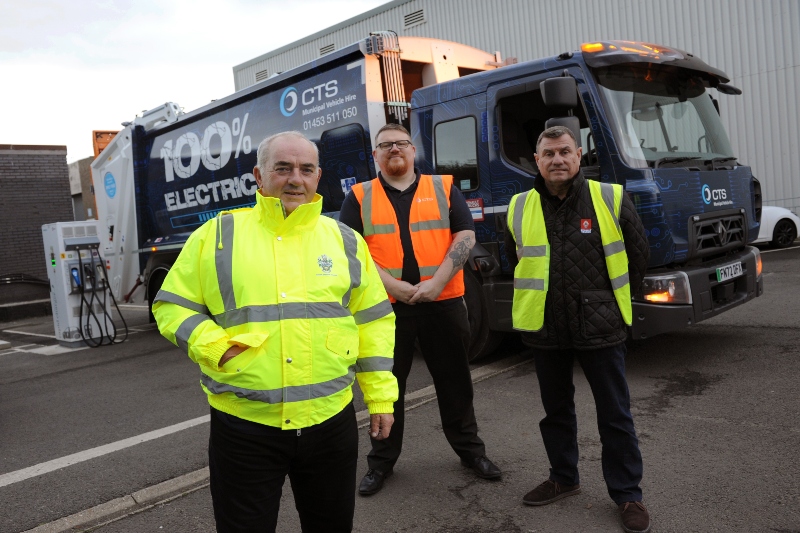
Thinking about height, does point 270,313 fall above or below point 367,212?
below

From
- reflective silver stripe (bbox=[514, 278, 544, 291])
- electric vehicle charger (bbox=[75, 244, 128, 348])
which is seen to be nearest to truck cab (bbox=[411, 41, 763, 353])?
reflective silver stripe (bbox=[514, 278, 544, 291])

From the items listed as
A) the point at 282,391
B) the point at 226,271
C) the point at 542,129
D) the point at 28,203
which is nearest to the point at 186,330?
the point at 226,271

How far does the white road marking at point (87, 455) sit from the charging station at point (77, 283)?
16.7ft

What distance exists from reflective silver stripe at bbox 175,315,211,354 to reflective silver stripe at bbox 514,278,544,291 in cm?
174

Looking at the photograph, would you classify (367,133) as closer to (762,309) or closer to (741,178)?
(741,178)

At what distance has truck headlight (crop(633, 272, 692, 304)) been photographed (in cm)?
493

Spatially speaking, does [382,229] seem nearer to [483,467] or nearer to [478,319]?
[483,467]

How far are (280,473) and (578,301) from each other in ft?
5.42

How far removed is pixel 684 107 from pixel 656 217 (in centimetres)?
134

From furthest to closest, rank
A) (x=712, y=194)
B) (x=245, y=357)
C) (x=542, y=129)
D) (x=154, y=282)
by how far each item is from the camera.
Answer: (x=154, y=282), (x=542, y=129), (x=712, y=194), (x=245, y=357)

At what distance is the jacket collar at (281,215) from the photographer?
2.14m

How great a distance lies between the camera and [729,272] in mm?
5387

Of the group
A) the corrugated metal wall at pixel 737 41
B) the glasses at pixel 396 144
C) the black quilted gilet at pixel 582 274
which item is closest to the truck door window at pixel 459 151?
the glasses at pixel 396 144

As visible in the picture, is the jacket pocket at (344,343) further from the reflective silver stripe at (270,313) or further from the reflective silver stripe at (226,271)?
the reflective silver stripe at (226,271)
